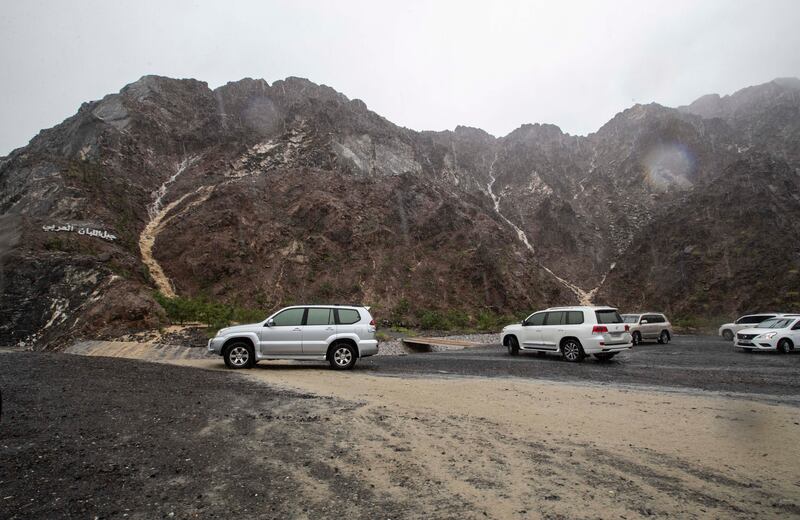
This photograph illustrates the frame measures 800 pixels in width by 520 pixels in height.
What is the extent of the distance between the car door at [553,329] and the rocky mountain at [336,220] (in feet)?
63.3

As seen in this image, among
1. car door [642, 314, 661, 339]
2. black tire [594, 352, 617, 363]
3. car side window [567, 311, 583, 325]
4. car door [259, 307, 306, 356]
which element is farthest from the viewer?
car door [642, 314, 661, 339]

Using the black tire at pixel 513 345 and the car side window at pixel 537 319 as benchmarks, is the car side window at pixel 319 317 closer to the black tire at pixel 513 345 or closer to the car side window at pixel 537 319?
the car side window at pixel 537 319

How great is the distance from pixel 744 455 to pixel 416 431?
384cm

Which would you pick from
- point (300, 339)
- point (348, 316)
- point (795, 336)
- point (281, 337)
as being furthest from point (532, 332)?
point (795, 336)

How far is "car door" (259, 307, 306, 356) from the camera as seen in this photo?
488 inches

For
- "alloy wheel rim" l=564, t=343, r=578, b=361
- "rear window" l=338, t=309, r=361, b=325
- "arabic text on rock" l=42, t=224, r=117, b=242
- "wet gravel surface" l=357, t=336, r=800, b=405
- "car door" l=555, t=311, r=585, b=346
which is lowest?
"wet gravel surface" l=357, t=336, r=800, b=405

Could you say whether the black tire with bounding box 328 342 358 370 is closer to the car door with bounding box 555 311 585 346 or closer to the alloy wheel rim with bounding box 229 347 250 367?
the alloy wheel rim with bounding box 229 347 250 367

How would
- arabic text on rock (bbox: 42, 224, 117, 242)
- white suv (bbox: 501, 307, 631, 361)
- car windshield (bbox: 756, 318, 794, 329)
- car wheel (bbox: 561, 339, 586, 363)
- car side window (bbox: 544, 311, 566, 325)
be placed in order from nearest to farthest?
white suv (bbox: 501, 307, 631, 361)
car wheel (bbox: 561, 339, 586, 363)
car side window (bbox: 544, 311, 566, 325)
car windshield (bbox: 756, 318, 794, 329)
arabic text on rock (bbox: 42, 224, 117, 242)

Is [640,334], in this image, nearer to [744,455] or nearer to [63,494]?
[744,455]

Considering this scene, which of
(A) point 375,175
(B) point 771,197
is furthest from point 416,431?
(B) point 771,197

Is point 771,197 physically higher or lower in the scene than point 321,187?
lower

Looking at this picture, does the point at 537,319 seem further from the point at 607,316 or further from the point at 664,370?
the point at 664,370

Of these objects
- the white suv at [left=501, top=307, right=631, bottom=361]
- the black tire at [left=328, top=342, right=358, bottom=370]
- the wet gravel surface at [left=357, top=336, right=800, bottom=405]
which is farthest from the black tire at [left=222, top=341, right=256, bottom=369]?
the white suv at [left=501, top=307, right=631, bottom=361]

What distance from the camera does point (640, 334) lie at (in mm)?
24719
